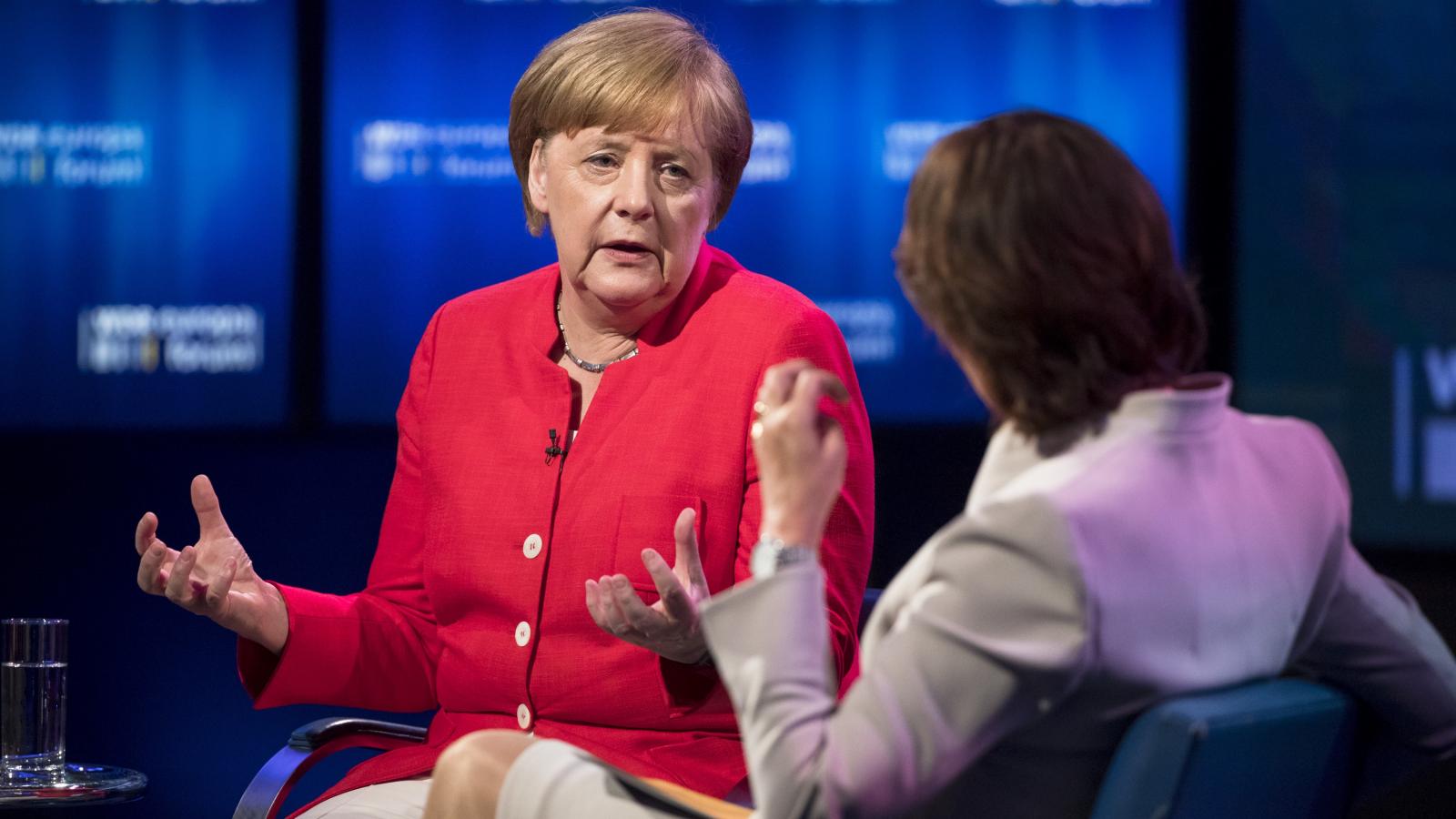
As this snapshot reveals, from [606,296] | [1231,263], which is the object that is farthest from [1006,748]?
[1231,263]

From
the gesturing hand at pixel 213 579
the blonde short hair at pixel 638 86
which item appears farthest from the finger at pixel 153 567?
the blonde short hair at pixel 638 86

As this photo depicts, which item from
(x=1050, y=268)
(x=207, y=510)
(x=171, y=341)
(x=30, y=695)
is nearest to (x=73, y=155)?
(x=171, y=341)

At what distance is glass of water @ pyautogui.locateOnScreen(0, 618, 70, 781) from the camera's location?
262 cm

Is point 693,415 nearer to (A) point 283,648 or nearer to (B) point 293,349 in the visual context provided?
(A) point 283,648

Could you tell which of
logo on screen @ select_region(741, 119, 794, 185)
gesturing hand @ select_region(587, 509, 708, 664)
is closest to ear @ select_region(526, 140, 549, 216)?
gesturing hand @ select_region(587, 509, 708, 664)

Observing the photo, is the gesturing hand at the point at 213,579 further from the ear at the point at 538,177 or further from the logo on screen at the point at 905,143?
the logo on screen at the point at 905,143

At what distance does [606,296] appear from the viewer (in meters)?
2.49

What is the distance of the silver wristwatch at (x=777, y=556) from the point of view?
1538 millimetres

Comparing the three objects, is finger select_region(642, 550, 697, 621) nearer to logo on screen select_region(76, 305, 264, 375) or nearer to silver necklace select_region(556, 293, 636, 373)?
silver necklace select_region(556, 293, 636, 373)

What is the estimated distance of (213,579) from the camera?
2322 millimetres

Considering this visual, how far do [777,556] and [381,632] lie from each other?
4.13 feet

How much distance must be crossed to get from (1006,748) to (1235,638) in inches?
9.6

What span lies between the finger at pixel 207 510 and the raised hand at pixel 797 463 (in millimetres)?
1068

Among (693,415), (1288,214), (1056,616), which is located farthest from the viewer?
(1288,214)
